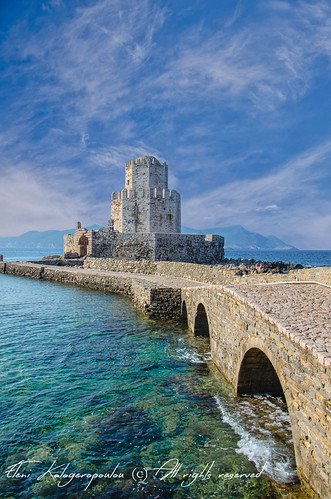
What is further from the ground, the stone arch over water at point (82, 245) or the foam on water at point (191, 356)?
the stone arch over water at point (82, 245)

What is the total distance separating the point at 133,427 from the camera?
5457mm

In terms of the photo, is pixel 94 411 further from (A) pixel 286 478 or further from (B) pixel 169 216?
(B) pixel 169 216

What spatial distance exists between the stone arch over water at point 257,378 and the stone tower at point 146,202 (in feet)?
83.5

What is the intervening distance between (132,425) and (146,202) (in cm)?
2702

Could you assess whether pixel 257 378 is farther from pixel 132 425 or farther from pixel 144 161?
pixel 144 161

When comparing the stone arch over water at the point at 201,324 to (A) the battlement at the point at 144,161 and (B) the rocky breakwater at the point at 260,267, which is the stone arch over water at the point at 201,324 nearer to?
(B) the rocky breakwater at the point at 260,267

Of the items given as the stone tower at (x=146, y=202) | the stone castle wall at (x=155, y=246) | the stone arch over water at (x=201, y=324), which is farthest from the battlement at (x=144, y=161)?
the stone arch over water at (x=201, y=324)

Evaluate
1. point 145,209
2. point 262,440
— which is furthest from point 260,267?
point 262,440

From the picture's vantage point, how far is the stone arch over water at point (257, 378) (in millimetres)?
6236

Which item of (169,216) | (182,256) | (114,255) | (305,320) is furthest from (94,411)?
(169,216)

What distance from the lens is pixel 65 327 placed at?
1237 cm

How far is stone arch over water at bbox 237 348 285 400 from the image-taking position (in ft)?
20.5

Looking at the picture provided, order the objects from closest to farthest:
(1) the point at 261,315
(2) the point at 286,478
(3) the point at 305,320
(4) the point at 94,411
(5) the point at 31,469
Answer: (2) the point at 286,478
(5) the point at 31,469
(3) the point at 305,320
(1) the point at 261,315
(4) the point at 94,411

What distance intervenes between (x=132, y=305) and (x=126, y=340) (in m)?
6.16
